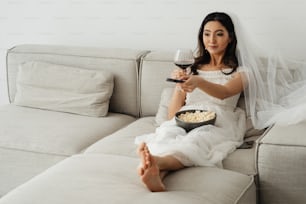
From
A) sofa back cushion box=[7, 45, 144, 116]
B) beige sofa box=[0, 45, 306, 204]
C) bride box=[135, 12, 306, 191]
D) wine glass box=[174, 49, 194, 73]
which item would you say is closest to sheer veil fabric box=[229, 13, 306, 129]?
bride box=[135, 12, 306, 191]

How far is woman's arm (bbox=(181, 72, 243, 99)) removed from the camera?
8.50 ft

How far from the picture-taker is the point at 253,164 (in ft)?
7.84

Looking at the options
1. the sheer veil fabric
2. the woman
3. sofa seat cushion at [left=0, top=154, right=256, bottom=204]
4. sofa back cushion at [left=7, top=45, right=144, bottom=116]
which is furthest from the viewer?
sofa back cushion at [left=7, top=45, right=144, bottom=116]

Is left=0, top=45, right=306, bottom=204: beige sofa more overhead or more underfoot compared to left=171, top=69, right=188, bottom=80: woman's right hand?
more underfoot

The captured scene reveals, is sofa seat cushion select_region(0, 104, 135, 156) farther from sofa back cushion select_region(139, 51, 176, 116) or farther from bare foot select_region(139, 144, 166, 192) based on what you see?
bare foot select_region(139, 144, 166, 192)

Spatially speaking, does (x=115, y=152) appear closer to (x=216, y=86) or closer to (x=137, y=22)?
(x=216, y=86)

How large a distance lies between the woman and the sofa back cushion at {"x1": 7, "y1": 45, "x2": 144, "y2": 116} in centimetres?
43

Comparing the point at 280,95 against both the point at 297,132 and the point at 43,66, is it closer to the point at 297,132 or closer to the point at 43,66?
the point at 297,132

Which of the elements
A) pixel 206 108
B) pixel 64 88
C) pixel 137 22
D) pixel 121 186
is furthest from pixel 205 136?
pixel 137 22

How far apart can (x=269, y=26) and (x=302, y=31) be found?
0.65ft

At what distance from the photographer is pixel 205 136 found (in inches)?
97.7

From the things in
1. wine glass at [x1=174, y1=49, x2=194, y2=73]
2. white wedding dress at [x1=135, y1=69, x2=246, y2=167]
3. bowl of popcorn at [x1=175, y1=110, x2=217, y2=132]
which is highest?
wine glass at [x1=174, y1=49, x2=194, y2=73]

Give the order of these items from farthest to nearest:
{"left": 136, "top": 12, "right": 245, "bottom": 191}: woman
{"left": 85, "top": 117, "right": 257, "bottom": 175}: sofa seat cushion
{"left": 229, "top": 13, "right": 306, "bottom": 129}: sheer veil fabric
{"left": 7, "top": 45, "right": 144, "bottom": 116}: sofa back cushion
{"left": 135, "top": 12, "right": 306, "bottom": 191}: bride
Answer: {"left": 7, "top": 45, "right": 144, "bottom": 116}: sofa back cushion, {"left": 229, "top": 13, "right": 306, "bottom": 129}: sheer veil fabric, {"left": 135, "top": 12, "right": 306, "bottom": 191}: bride, {"left": 85, "top": 117, "right": 257, "bottom": 175}: sofa seat cushion, {"left": 136, "top": 12, "right": 245, "bottom": 191}: woman

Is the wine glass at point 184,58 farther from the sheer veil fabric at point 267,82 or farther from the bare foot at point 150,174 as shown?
the bare foot at point 150,174
